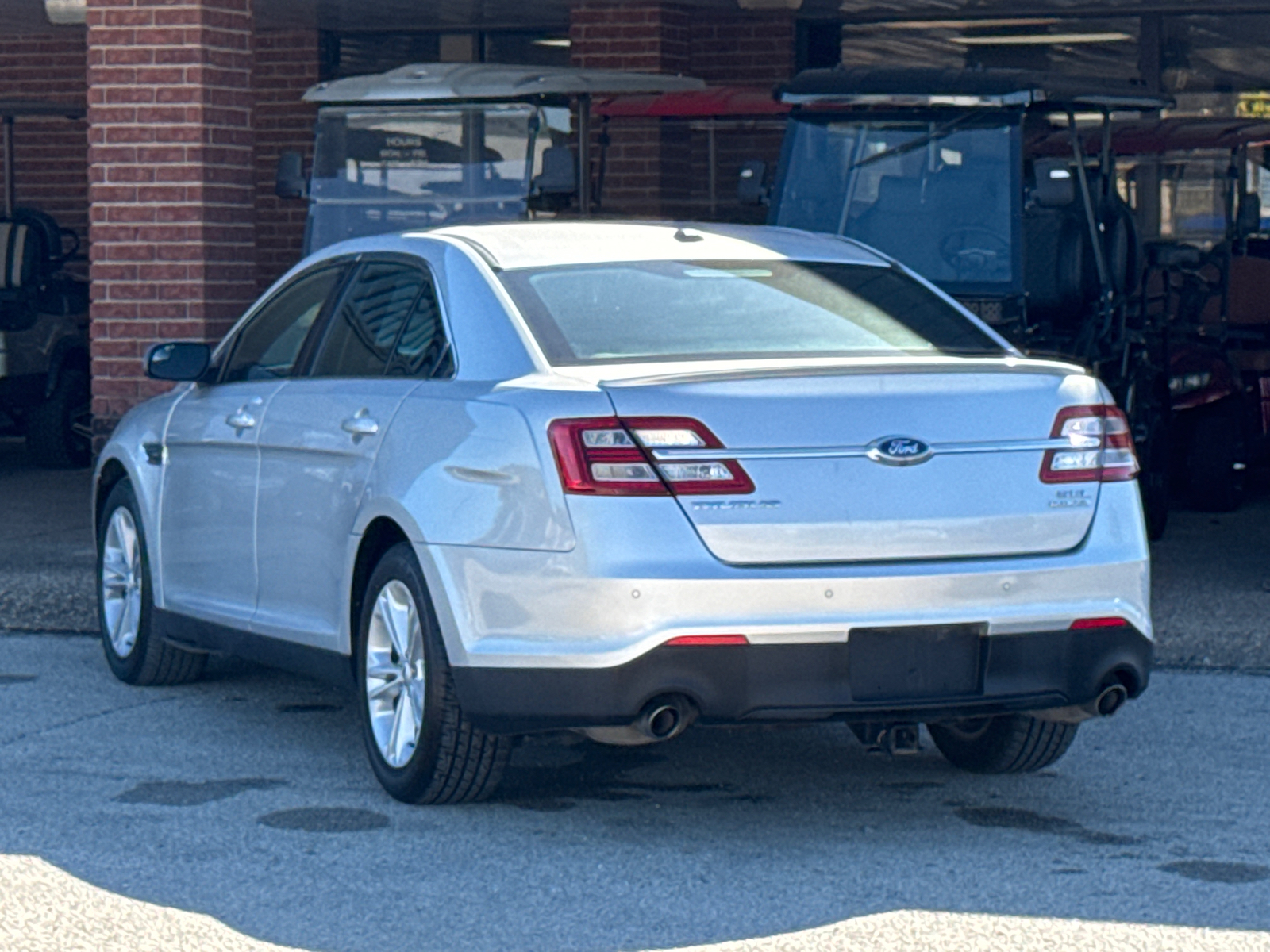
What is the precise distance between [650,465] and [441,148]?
292 inches

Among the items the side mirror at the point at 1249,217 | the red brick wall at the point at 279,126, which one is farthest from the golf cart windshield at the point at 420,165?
the red brick wall at the point at 279,126

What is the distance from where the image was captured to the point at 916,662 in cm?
562

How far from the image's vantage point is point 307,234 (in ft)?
42.0

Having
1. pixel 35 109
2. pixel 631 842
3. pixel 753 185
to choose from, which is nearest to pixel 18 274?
pixel 35 109

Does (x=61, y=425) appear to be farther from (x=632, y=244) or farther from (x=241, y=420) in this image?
(x=632, y=244)

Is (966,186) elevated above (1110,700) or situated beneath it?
elevated above

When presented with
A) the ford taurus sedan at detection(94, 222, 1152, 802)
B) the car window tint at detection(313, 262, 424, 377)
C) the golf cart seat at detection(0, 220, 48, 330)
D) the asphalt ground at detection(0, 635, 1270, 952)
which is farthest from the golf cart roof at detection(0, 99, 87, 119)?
the ford taurus sedan at detection(94, 222, 1152, 802)

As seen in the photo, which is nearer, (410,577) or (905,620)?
(905,620)

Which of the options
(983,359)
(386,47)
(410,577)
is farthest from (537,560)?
(386,47)

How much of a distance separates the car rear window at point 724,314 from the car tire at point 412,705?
2.43 feet

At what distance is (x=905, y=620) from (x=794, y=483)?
42 cm

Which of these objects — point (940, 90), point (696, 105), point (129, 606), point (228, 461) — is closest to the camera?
point (228, 461)

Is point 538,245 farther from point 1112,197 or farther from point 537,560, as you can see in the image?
point 1112,197

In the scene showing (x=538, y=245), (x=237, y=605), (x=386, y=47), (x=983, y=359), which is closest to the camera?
(x=983, y=359)
